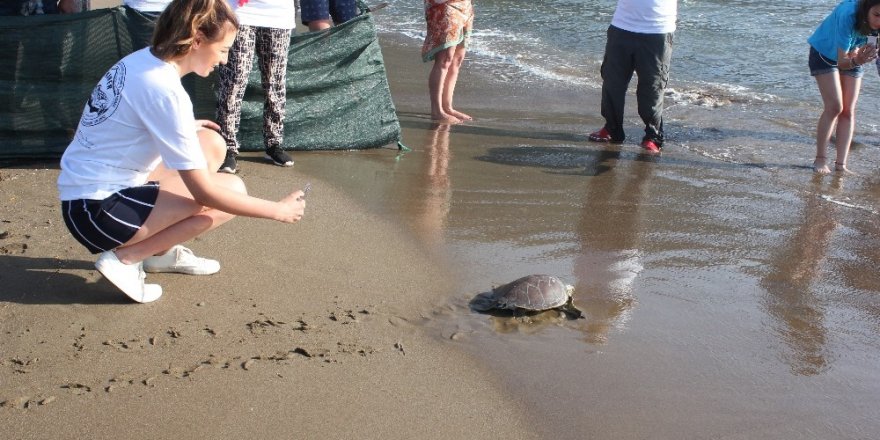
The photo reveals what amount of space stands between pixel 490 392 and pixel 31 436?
1.53 meters

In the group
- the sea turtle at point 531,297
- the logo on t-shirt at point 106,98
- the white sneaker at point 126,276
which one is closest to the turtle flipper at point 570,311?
the sea turtle at point 531,297

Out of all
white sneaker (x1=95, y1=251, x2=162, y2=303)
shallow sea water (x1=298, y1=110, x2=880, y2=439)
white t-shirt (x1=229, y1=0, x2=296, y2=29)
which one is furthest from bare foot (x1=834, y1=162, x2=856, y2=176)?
white sneaker (x1=95, y1=251, x2=162, y2=303)

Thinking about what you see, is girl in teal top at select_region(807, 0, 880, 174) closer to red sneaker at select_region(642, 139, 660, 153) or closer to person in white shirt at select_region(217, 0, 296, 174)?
red sneaker at select_region(642, 139, 660, 153)

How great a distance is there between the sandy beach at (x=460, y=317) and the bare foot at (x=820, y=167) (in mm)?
378

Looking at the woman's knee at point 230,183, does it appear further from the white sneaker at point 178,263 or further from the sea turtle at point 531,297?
the sea turtle at point 531,297

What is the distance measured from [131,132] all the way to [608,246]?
8.39ft

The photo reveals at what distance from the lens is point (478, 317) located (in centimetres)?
379

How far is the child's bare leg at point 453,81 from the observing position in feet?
24.4

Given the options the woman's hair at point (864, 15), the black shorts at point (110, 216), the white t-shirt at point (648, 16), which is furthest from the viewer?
the white t-shirt at point (648, 16)

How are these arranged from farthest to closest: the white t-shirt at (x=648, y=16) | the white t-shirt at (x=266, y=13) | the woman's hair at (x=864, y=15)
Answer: the white t-shirt at (x=648, y=16) < the woman's hair at (x=864, y=15) < the white t-shirt at (x=266, y=13)

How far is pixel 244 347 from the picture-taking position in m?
3.37

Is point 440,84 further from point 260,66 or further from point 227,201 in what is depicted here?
point 227,201

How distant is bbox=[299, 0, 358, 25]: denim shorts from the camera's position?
266 inches

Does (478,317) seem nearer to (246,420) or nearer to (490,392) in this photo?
(490,392)
